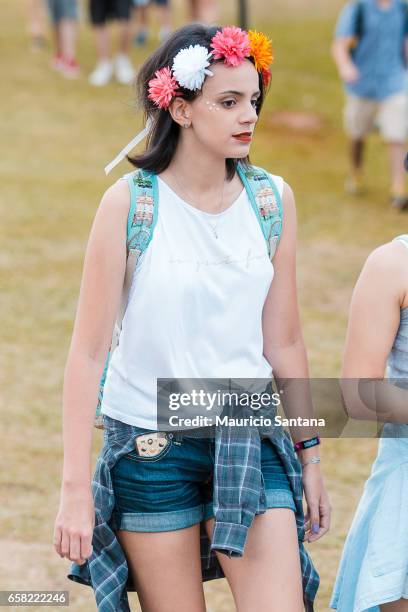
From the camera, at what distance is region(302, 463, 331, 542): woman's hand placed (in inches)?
119

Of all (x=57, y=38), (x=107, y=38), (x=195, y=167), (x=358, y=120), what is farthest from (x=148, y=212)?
(x=57, y=38)

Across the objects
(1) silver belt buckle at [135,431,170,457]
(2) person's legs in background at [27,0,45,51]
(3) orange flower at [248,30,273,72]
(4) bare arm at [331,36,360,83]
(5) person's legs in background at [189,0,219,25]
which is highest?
(2) person's legs in background at [27,0,45,51]

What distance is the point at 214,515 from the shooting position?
2.79 meters

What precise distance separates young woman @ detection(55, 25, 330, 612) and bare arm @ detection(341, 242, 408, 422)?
0.24 m

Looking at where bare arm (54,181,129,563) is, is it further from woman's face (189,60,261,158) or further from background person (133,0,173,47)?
background person (133,0,173,47)

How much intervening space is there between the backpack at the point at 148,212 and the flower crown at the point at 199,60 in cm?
21

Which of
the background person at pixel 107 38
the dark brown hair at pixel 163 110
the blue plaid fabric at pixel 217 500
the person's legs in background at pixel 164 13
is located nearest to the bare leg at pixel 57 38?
the background person at pixel 107 38

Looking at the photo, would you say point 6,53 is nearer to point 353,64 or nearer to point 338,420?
point 353,64

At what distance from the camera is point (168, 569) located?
276 cm

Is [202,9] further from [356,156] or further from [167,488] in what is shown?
[167,488]

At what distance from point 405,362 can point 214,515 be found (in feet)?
2.08

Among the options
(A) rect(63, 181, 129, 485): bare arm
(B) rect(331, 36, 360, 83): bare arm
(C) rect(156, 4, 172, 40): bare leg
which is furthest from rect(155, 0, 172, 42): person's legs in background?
(A) rect(63, 181, 129, 485): bare arm

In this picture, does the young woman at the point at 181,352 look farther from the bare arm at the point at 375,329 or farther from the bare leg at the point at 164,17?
the bare leg at the point at 164,17

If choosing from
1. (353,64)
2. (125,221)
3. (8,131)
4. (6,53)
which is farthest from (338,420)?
(6,53)
